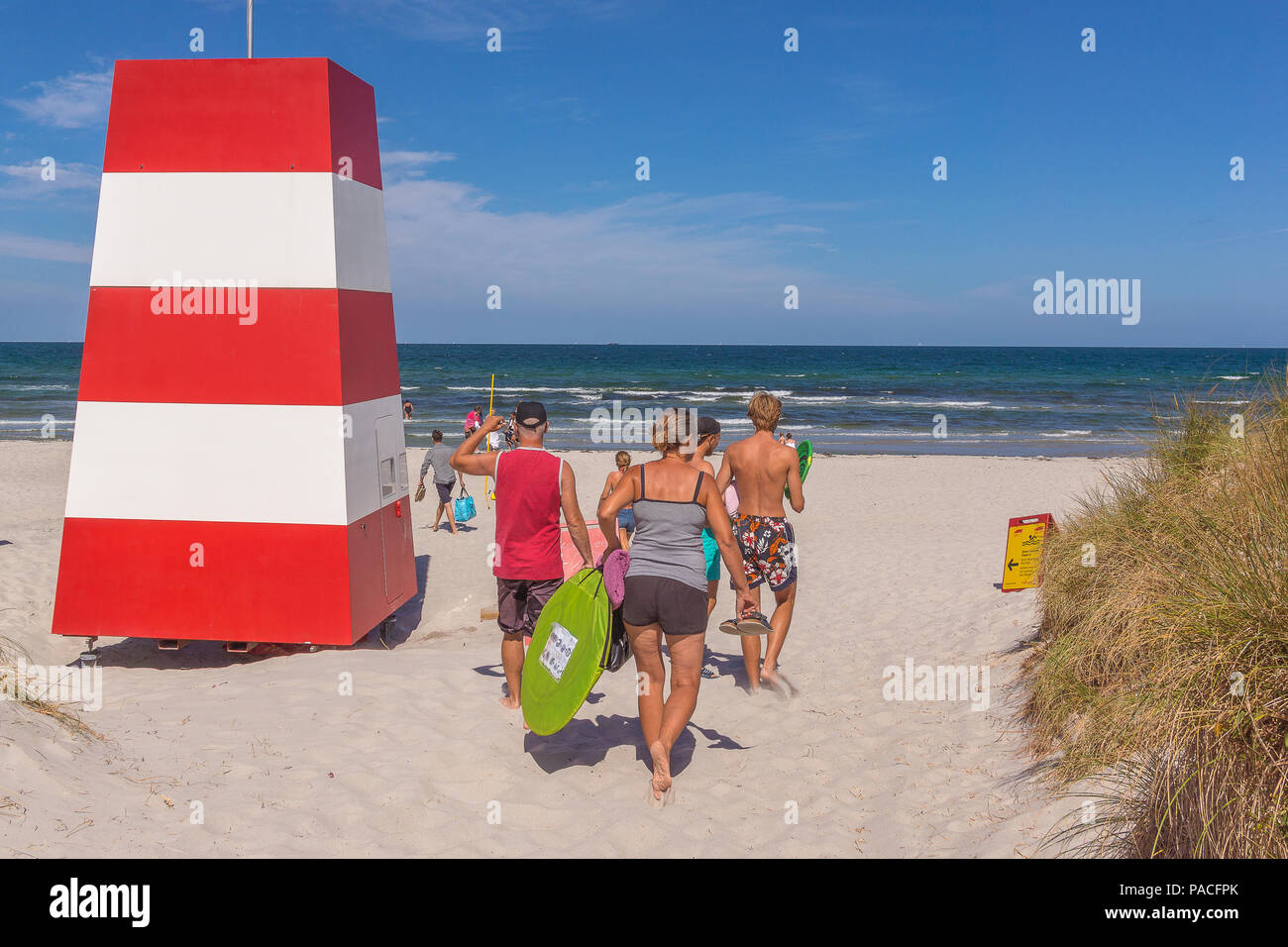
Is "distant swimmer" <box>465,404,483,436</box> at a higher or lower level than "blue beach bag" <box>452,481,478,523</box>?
higher

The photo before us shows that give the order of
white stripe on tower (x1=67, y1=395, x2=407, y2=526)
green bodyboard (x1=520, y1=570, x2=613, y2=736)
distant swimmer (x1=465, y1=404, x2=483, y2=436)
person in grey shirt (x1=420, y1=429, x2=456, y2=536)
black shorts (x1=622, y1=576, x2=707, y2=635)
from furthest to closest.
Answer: distant swimmer (x1=465, y1=404, x2=483, y2=436) → person in grey shirt (x1=420, y1=429, x2=456, y2=536) → white stripe on tower (x1=67, y1=395, x2=407, y2=526) → green bodyboard (x1=520, y1=570, x2=613, y2=736) → black shorts (x1=622, y1=576, x2=707, y2=635)

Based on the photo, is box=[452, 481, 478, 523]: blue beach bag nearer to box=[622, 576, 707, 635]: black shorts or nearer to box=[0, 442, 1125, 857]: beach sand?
box=[0, 442, 1125, 857]: beach sand

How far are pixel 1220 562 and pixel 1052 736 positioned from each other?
1.62m

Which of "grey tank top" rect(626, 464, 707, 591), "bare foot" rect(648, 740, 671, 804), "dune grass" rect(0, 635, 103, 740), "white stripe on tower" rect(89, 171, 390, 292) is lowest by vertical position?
"bare foot" rect(648, 740, 671, 804)

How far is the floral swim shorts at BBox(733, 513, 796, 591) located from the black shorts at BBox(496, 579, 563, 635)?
145 cm

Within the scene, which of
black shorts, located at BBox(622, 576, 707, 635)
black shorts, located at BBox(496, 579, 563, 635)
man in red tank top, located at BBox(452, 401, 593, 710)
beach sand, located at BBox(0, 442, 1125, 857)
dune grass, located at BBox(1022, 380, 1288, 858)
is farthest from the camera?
black shorts, located at BBox(496, 579, 563, 635)

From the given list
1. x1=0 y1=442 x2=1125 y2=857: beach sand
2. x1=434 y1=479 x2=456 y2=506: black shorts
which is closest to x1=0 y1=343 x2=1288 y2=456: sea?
x1=0 y1=442 x2=1125 y2=857: beach sand

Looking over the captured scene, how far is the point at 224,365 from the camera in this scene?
21.0ft

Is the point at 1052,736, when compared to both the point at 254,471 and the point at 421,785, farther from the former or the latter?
the point at 254,471

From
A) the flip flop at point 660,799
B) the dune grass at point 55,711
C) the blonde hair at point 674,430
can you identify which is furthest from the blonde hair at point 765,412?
the dune grass at point 55,711

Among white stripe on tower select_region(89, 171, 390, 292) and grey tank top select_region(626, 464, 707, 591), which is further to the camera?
white stripe on tower select_region(89, 171, 390, 292)

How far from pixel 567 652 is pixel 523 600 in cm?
76

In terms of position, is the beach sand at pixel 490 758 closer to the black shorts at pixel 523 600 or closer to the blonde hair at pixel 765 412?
the black shorts at pixel 523 600

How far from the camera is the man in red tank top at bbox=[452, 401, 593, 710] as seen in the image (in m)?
5.01
